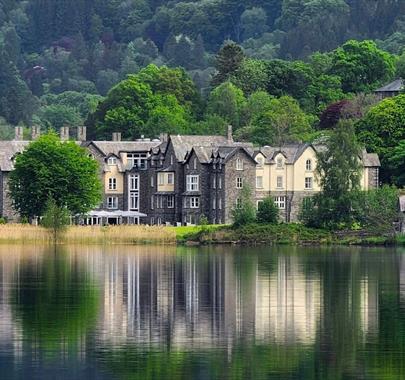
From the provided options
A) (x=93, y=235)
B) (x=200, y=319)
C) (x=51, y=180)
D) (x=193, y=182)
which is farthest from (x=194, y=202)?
(x=200, y=319)

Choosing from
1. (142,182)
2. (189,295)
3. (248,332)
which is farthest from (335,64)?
(248,332)

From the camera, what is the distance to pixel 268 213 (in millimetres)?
108438

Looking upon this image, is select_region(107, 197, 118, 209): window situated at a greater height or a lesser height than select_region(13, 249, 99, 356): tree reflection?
greater

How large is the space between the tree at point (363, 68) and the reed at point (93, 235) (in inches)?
2627

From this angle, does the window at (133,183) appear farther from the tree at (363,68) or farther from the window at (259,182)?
the tree at (363,68)

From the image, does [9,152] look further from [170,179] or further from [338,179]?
[338,179]

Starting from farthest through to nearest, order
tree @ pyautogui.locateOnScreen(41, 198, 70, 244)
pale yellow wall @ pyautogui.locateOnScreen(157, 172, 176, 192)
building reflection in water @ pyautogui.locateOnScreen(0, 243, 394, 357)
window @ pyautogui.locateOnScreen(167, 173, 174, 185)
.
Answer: pale yellow wall @ pyautogui.locateOnScreen(157, 172, 176, 192) → window @ pyautogui.locateOnScreen(167, 173, 174, 185) → tree @ pyautogui.locateOnScreen(41, 198, 70, 244) → building reflection in water @ pyautogui.locateOnScreen(0, 243, 394, 357)

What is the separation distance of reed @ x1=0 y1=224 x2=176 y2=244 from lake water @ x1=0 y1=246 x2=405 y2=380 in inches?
578

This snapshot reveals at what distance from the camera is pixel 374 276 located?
73.2 m

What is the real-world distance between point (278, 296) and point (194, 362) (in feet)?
59.5

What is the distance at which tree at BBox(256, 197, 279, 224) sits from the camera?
108 m

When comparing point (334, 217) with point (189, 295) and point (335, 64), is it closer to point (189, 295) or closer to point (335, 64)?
point (189, 295)

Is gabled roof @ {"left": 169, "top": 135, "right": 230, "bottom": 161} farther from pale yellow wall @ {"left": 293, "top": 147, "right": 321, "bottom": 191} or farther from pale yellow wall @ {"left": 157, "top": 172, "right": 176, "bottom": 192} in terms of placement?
pale yellow wall @ {"left": 293, "top": 147, "right": 321, "bottom": 191}

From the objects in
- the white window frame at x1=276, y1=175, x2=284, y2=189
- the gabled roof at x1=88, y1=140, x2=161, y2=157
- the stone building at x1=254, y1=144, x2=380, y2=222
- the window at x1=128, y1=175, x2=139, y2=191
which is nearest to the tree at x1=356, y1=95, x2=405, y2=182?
the stone building at x1=254, y1=144, x2=380, y2=222
